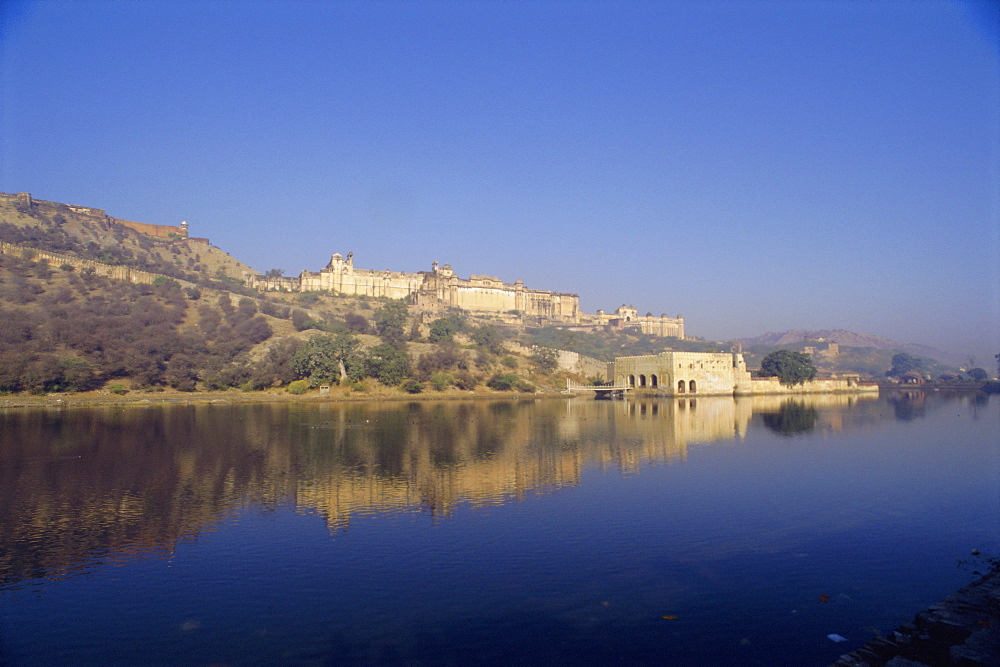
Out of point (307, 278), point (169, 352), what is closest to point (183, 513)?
point (169, 352)

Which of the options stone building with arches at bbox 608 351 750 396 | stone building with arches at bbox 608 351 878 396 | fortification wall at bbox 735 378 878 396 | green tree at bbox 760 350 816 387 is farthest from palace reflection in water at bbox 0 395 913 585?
green tree at bbox 760 350 816 387

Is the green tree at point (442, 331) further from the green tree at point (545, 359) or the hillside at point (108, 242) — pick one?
the hillside at point (108, 242)

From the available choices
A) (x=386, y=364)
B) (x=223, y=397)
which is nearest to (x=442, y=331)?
(x=386, y=364)

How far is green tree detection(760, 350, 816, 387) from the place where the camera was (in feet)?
224

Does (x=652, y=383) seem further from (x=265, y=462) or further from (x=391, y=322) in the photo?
(x=265, y=462)

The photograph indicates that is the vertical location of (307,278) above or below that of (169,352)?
above

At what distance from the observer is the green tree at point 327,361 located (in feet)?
168

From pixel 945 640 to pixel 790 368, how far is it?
66.1m

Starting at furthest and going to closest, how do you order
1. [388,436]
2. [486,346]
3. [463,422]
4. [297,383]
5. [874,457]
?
[486,346] < [297,383] < [463,422] < [388,436] < [874,457]

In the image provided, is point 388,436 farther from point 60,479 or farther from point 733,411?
point 733,411

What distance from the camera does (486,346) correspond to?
222 ft

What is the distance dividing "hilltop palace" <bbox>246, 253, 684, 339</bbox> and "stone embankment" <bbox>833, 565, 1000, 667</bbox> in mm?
87410

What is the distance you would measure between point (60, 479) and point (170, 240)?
326 feet

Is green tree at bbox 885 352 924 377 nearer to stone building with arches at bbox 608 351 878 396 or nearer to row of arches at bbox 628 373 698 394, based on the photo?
stone building with arches at bbox 608 351 878 396
